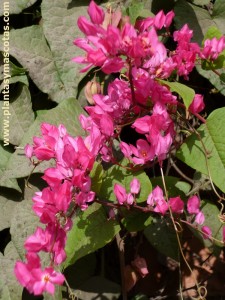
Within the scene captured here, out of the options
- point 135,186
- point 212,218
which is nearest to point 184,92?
point 135,186

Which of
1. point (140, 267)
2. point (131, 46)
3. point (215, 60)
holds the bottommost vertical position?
point (140, 267)

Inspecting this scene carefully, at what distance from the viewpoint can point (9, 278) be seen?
116 centimetres

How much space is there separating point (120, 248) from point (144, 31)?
0.52 metres

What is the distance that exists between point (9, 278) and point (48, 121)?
0.38 meters

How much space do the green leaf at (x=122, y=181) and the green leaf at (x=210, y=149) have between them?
0.08m

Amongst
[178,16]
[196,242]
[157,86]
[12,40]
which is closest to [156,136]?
[157,86]

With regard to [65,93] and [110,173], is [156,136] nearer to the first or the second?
[110,173]

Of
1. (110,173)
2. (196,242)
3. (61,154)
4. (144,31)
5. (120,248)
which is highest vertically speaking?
(144,31)

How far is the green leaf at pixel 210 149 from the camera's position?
35.5 inches

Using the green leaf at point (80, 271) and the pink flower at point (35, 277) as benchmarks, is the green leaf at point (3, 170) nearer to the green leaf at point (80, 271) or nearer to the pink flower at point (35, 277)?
the green leaf at point (80, 271)

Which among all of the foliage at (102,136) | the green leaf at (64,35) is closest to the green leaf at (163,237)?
the foliage at (102,136)

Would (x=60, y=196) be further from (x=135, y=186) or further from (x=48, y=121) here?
(x=48, y=121)

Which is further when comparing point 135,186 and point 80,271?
point 80,271

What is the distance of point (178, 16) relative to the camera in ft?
3.91
